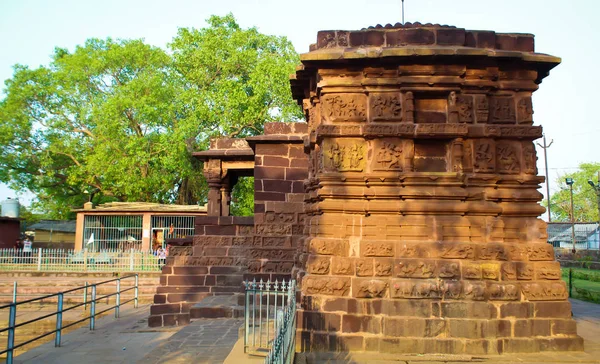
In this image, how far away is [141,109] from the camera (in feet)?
82.3

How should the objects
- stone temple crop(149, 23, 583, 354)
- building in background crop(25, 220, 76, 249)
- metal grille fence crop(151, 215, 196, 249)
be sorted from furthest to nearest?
building in background crop(25, 220, 76, 249), metal grille fence crop(151, 215, 196, 249), stone temple crop(149, 23, 583, 354)

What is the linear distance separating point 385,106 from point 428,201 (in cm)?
131

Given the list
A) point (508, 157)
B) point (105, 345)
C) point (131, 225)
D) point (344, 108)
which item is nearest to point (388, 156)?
point (344, 108)

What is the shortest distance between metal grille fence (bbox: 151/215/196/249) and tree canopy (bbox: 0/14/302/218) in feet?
8.25

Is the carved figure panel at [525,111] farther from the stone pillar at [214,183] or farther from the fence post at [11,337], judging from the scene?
the stone pillar at [214,183]

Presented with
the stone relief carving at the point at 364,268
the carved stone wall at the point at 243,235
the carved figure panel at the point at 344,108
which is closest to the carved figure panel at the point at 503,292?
the stone relief carving at the point at 364,268

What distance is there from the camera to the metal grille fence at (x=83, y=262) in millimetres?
20984

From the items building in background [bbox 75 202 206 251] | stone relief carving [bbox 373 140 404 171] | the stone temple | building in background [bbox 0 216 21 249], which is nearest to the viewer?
the stone temple

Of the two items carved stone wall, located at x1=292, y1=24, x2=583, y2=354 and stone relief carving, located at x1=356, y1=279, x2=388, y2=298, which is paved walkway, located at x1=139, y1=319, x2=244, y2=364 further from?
stone relief carving, located at x1=356, y1=279, x2=388, y2=298

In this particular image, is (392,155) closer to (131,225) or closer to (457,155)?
(457,155)

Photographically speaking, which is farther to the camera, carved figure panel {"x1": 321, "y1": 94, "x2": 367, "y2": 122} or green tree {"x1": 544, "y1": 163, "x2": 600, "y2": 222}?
green tree {"x1": 544, "y1": 163, "x2": 600, "y2": 222}

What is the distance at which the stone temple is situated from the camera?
605 centimetres

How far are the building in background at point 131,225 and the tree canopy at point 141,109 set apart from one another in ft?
6.41

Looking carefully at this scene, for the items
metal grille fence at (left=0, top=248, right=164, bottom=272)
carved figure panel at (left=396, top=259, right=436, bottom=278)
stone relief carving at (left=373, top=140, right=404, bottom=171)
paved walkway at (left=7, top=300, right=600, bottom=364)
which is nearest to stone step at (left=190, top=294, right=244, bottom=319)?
paved walkway at (left=7, top=300, right=600, bottom=364)
